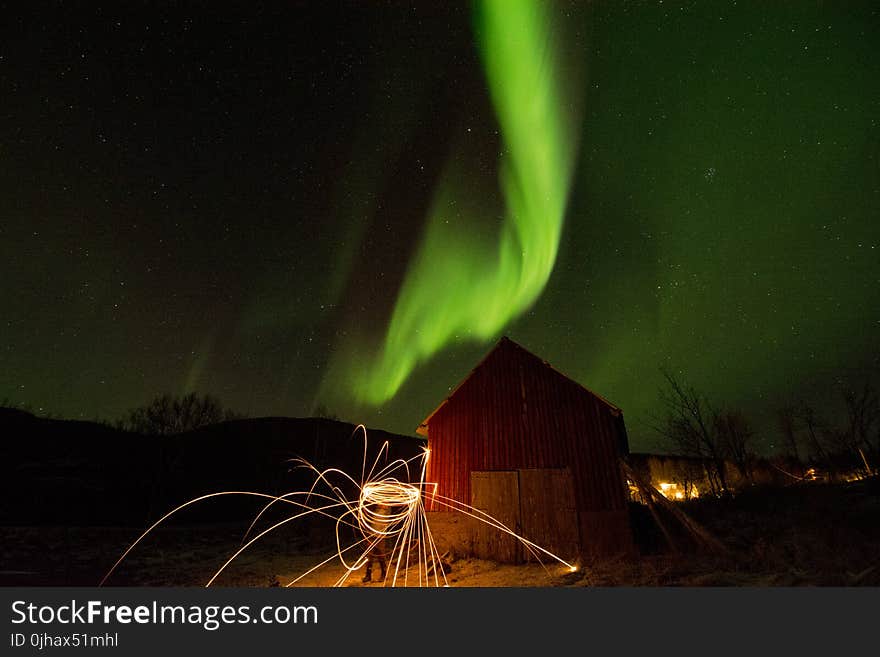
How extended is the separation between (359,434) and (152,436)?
37.3m

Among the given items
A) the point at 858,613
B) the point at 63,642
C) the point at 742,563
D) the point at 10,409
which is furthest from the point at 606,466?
the point at 10,409

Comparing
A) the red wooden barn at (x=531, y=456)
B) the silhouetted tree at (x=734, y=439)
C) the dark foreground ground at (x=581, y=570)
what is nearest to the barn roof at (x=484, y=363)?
the red wooden barn at (x=531, y=456)

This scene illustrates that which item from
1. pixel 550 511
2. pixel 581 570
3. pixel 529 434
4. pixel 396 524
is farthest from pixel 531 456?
pixel 396 524

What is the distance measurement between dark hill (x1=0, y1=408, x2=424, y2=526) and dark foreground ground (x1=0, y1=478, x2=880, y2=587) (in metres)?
5.37

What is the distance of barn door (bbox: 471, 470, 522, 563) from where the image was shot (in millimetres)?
14930

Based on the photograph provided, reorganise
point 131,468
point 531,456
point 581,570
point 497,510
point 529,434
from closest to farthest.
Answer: point 581,570
point 497,510
point 531,456
point 529,434
point 131,468

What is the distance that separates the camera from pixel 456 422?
17203 millimetres

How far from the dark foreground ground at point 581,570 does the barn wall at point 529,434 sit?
6.83 ft

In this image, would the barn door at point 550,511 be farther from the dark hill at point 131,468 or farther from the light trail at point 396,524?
the dark hill at point 131,468

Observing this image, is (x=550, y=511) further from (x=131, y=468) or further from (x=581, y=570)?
(x=131, y=468)

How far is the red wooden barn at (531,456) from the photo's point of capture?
47.5ft

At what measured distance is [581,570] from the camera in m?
12.8

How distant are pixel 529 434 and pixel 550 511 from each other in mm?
2637

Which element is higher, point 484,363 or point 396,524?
point 484,363
